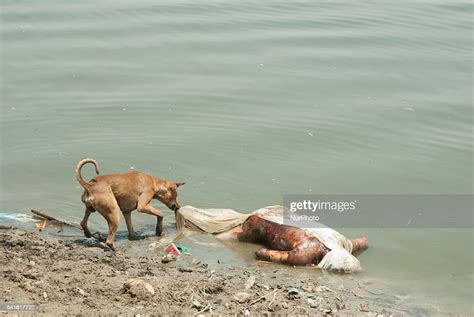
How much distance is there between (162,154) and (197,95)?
7.44 ft

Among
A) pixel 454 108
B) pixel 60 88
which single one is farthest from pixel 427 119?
pixel 60 88

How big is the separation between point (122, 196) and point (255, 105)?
16.5 ft

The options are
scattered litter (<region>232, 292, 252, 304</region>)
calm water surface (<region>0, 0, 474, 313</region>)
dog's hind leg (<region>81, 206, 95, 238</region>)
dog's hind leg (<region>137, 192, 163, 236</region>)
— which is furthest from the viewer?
calm water surface (<region>0, 0, 474, 313</region>)

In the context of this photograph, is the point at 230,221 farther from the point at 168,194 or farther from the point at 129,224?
the point at 129,224

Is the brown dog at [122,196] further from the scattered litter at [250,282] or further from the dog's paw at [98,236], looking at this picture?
the scattered litter at [250,282]

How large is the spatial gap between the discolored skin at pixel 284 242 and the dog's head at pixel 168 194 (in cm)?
92

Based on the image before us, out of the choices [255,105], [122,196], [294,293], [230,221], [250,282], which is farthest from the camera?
[255,105]

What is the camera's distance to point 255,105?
1429 centimetres

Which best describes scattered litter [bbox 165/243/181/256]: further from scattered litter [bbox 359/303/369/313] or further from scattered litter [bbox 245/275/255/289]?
scattered litter [bbox 359/303/369/313]

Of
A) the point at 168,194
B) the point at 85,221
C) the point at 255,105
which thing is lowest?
the point at 85,221

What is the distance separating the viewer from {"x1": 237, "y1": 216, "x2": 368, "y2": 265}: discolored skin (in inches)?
383

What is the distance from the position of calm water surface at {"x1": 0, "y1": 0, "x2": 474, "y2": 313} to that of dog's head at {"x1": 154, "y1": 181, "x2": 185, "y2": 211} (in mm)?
392

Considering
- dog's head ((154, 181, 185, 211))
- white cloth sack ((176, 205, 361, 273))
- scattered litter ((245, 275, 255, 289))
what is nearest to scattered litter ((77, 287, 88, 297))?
scattered litter ((245, 275, 255, 289))

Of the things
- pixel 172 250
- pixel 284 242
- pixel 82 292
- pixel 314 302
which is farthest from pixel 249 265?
pixel 82 292
